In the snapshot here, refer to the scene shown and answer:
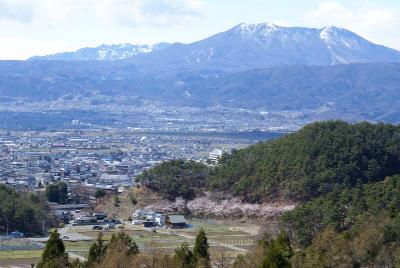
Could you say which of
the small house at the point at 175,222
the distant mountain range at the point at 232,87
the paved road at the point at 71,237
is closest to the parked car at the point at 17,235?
the paved road at the point at 71,237

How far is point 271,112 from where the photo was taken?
146 m

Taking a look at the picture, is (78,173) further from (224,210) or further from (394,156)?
(394,156)

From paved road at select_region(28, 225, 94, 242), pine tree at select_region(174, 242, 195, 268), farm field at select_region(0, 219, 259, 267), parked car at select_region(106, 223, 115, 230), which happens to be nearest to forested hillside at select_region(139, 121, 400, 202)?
farm field at select_region(0, 219, 259, 267)

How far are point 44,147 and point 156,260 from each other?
2544 inches

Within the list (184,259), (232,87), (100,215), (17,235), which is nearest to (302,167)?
(100,215)

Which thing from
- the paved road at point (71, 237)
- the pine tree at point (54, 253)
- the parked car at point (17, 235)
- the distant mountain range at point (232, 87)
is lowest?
the paved road at point (71, 237)

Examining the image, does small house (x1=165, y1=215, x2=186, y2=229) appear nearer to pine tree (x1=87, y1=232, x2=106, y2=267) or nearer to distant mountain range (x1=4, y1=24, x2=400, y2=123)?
pine tree (x1=87, y1=232, x2=106, y2=267)

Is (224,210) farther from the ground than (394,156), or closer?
closer

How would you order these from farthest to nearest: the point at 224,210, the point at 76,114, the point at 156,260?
the point at 76,114 → the point at 224,210 → the point at 156,260

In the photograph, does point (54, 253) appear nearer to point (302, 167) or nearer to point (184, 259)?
point (184, 259)

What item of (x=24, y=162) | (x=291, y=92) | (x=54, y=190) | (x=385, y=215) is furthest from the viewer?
(x=291, y=92)

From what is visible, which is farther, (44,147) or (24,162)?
(44,147)

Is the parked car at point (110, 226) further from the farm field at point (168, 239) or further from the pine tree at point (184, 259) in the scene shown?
the pine tree at point (184, 259)

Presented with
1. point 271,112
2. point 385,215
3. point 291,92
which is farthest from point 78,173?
point 291,92
